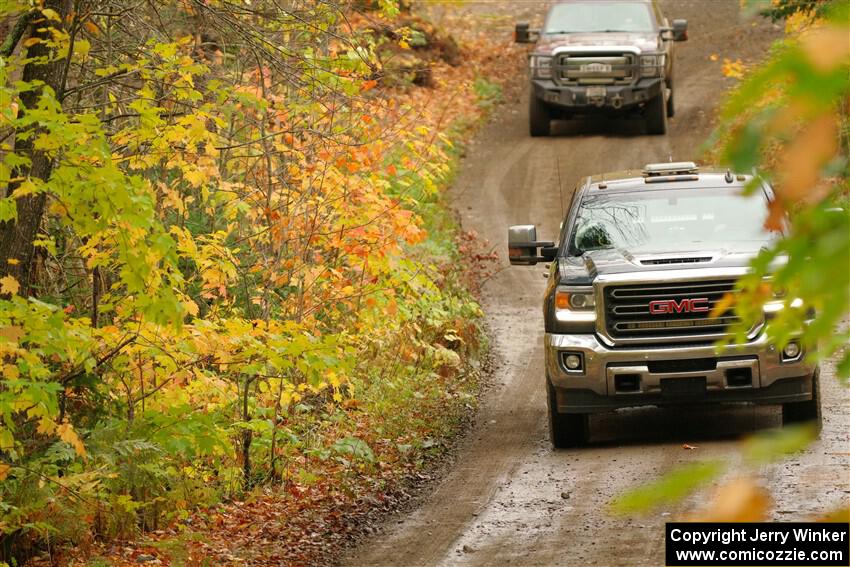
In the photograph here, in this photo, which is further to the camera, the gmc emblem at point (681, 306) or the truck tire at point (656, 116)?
the truck tire at point (656, 116)

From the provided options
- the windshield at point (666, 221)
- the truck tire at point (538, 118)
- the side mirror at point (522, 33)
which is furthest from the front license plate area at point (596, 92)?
the windshield at point (666, 221)

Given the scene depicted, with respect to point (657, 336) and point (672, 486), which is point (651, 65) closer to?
point (657, 336)

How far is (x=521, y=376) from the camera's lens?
12.6m

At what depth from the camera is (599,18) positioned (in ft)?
74.3

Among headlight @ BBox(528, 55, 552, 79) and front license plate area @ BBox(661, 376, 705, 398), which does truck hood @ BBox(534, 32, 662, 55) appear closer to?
headlight @ BBox(528, 55, 552, 79)

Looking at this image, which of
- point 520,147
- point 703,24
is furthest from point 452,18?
point 520,147

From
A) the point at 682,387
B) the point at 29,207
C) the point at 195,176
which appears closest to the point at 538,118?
the point at 682,387

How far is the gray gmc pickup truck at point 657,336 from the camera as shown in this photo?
8.91 meters

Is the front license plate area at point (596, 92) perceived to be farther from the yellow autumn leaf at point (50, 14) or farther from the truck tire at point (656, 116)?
the yellow autumn leaf at point (50, 14)

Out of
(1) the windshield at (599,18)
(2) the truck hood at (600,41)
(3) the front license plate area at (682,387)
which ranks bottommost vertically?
(3) the front license plate area at (682,387)

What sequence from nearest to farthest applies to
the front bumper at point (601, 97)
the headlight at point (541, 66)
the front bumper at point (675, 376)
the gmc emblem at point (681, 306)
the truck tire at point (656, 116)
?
the front bumper at point (675, 376) < the gmc emblem at point (681, 306) < the front bumper at point (601, 97) < the headlight at point (541, 66) < the truck tire at point (656, 116)

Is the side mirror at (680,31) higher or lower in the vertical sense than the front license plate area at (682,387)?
higher

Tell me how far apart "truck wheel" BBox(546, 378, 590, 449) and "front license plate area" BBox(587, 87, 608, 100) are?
12747mm

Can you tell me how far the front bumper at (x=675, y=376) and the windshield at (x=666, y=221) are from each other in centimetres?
93
